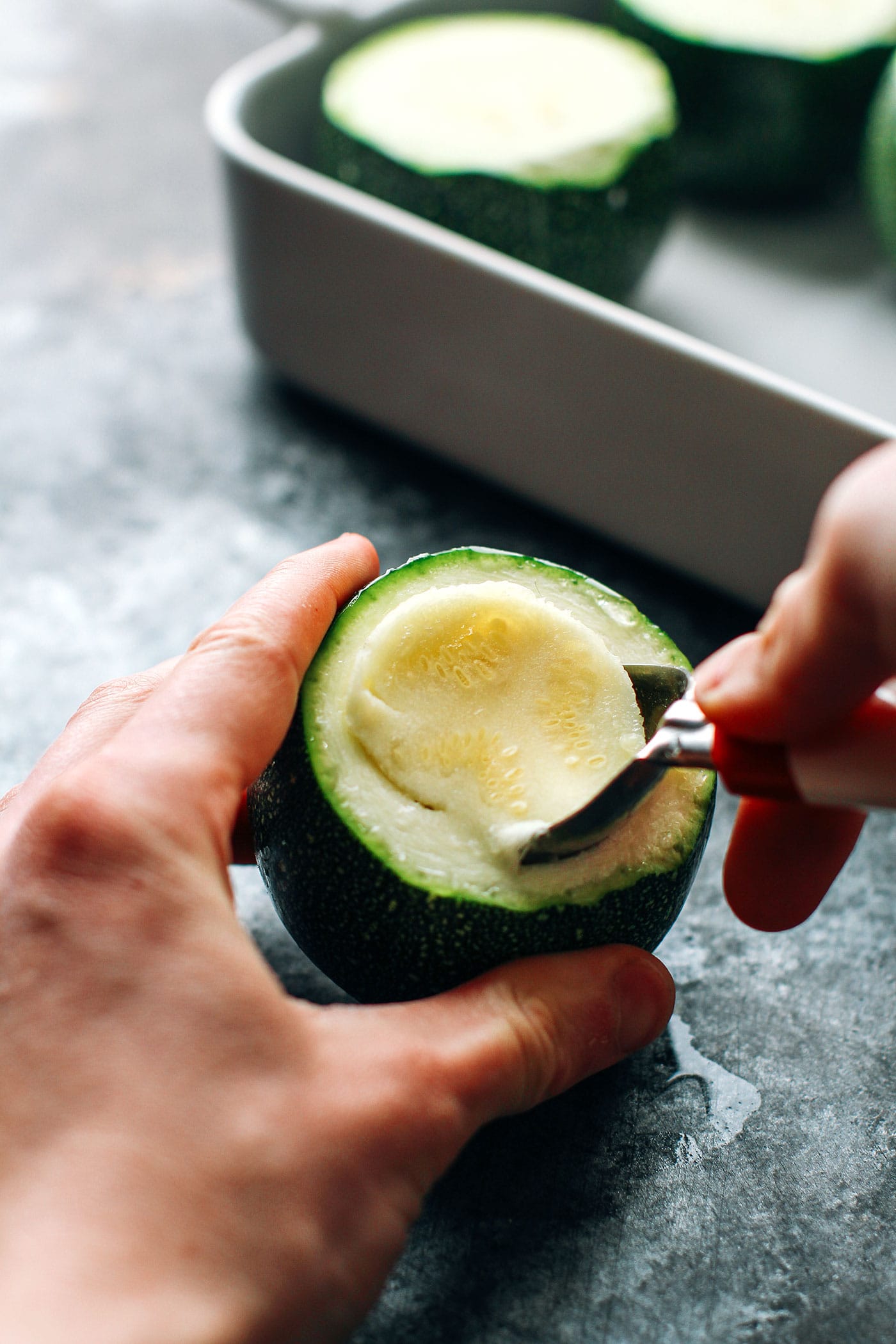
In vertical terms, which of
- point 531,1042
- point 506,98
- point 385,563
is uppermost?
point 506,98

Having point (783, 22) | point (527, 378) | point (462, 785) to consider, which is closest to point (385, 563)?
point (527, 378)

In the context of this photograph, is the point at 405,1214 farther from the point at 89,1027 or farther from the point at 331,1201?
the point at 89,1027

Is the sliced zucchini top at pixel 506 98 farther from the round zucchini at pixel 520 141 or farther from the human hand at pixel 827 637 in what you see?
the human hand at pixel 827 637

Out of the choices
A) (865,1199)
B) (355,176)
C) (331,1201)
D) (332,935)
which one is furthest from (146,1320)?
(355,176)

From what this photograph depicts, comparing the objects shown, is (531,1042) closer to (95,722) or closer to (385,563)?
(95,722)

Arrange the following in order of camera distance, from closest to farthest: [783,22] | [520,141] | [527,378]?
[527,378] < [520,141] < [783,22]

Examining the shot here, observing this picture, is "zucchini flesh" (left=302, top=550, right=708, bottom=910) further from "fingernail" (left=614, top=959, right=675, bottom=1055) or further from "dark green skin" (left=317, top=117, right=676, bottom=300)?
"dark green skin" (left=317, top=117, right=676, bottom=300)
